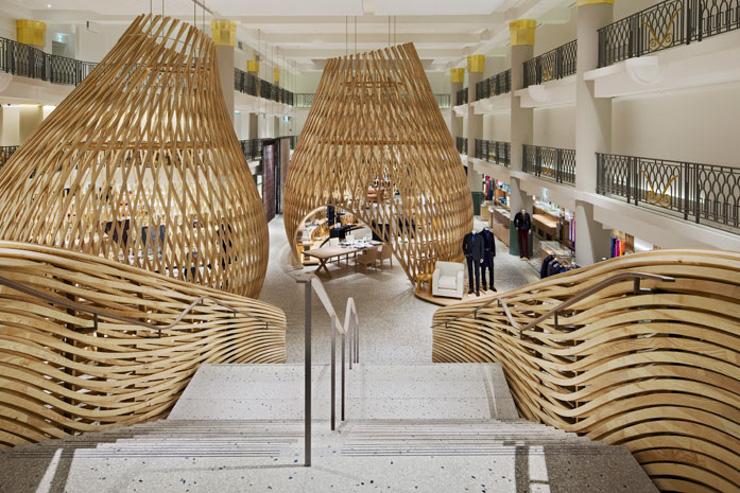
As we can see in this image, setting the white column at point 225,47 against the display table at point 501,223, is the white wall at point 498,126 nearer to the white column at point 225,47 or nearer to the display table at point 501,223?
the display table at point 501,223

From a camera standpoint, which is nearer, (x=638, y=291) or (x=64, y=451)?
(x=64, y=451)

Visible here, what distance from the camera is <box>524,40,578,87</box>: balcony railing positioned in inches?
472

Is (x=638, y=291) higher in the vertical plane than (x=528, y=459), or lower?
higher

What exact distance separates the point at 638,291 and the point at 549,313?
2.21 feet

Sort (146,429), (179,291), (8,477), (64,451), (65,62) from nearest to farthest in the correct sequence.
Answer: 1. (8,477)
2. (64,451)
3. (146,429)
4. (179,291)
5. (65,62)

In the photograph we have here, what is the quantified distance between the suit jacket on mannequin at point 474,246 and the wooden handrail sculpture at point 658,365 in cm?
810

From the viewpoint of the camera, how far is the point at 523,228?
49.2ft

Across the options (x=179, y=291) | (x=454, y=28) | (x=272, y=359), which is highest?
(x=454, y=28)

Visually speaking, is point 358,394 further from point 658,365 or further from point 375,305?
point 375,305

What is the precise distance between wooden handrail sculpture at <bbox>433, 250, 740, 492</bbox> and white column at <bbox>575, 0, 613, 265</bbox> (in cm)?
790

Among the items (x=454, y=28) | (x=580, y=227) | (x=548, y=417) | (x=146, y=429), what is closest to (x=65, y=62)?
(x=454, y=28)

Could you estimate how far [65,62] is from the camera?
46.8ft

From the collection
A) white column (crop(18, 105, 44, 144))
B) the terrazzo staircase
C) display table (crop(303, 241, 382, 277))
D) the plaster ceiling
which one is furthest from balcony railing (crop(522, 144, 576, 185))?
white column (crop(18, 105, 44, 144))

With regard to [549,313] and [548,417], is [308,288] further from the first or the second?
[548,417]
